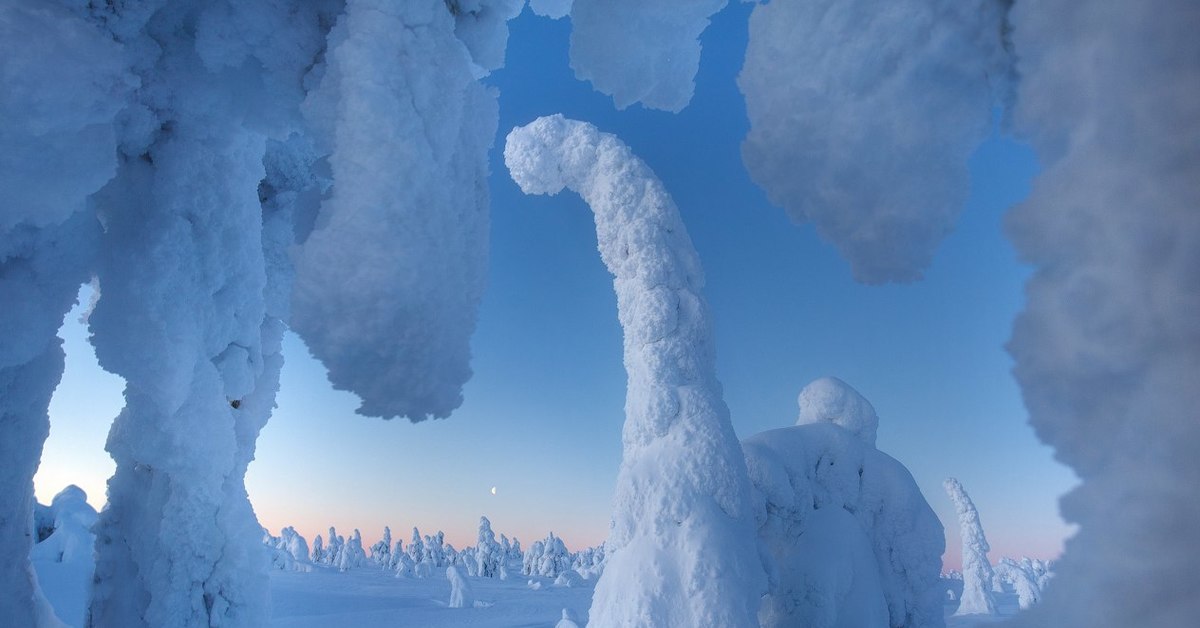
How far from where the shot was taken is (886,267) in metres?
2.21

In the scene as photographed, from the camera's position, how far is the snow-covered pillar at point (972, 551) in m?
16.4

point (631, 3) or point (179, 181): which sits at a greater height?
point (631, 3)

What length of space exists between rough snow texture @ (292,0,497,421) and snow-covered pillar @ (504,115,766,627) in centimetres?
158

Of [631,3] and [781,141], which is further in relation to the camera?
[631,3]

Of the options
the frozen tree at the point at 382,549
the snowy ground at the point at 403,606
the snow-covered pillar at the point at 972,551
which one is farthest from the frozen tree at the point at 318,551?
the snow-covered pillar at the point at 972,551

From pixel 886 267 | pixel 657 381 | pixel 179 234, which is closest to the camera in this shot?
pixel 886 267

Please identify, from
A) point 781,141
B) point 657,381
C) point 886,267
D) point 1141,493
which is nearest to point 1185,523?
point 1141,493

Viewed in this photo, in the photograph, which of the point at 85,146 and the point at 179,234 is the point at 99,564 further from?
the point at 85,146

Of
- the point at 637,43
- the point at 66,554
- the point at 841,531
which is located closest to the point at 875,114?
the point at 637,43

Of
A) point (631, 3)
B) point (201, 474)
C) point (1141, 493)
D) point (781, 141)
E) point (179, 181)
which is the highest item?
point (631, 3)

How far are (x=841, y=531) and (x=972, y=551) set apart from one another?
13.2 m

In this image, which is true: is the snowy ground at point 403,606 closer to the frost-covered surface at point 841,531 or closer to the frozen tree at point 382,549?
the frost-covered surface at point 841,531

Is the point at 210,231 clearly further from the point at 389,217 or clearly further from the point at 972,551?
the point at 972,551

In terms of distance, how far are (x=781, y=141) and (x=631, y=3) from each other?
140cm
